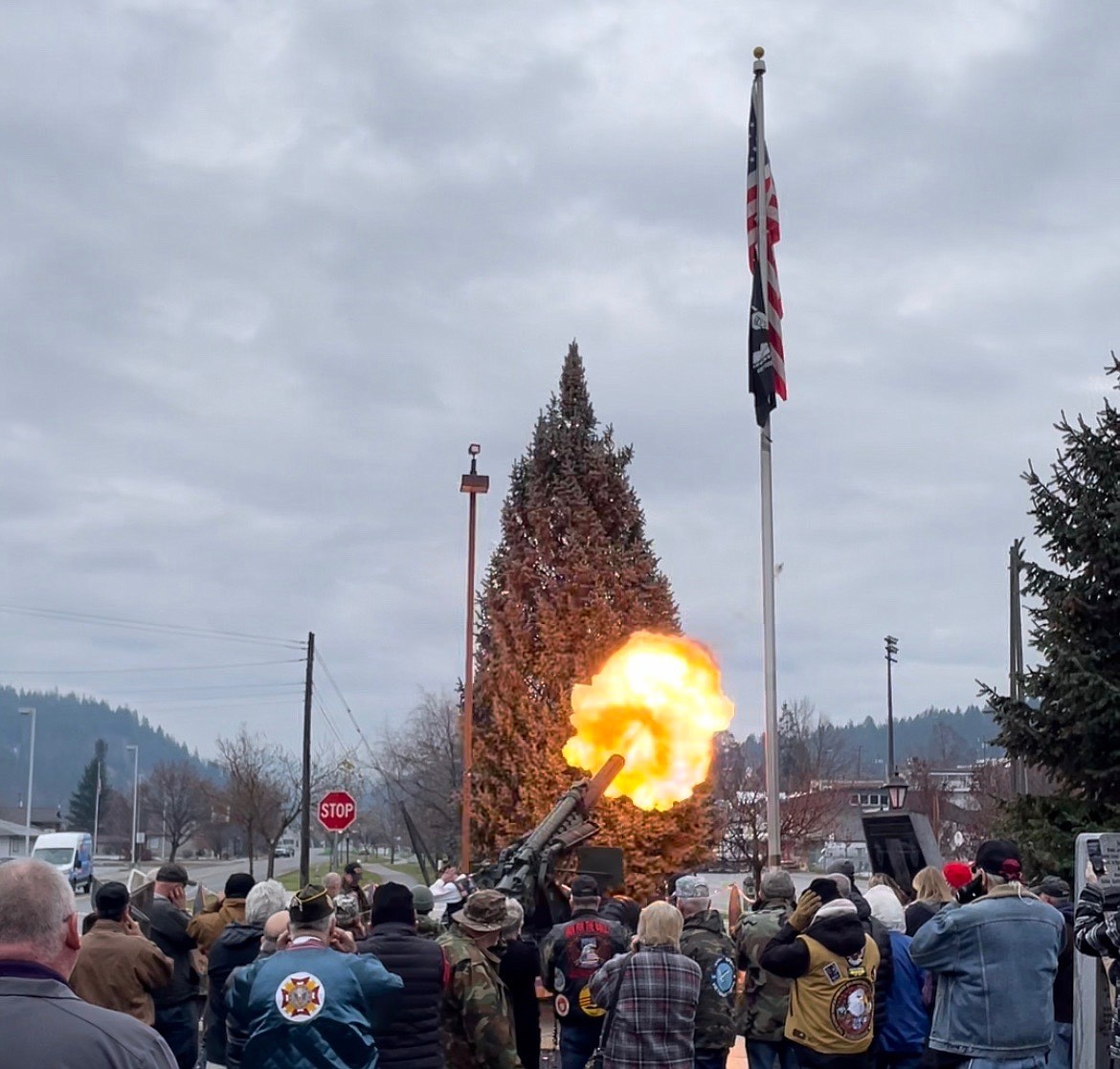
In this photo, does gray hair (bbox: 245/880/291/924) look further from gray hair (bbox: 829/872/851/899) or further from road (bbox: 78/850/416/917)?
road (bbox: 78/850/416/917)

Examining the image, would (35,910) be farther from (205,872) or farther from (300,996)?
(205,872)

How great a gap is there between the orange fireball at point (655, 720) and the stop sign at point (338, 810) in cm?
595

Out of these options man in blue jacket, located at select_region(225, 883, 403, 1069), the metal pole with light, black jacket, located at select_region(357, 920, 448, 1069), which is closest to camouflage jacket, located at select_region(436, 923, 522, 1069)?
black jacket, located at select_region(357, 920, 448, 1069)

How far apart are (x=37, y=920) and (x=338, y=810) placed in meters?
22.0

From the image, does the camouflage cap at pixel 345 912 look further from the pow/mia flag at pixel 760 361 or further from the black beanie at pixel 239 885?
the pow/mia flag at pixel 760 361

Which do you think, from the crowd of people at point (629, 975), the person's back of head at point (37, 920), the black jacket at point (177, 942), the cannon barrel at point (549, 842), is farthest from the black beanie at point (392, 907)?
the cannon barrel at point (549, 842)

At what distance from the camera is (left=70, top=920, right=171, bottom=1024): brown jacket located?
9375 mm

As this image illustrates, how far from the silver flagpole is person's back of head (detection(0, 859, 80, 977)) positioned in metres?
11.8

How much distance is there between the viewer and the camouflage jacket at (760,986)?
32.1 ft

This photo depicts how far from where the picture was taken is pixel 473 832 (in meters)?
28.7

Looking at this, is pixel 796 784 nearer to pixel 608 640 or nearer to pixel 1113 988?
pixel 608 640

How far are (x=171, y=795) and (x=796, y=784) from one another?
6210 cm

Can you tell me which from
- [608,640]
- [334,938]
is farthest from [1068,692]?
[334,938]

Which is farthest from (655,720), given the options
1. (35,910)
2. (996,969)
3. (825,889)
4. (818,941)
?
(35,910)
